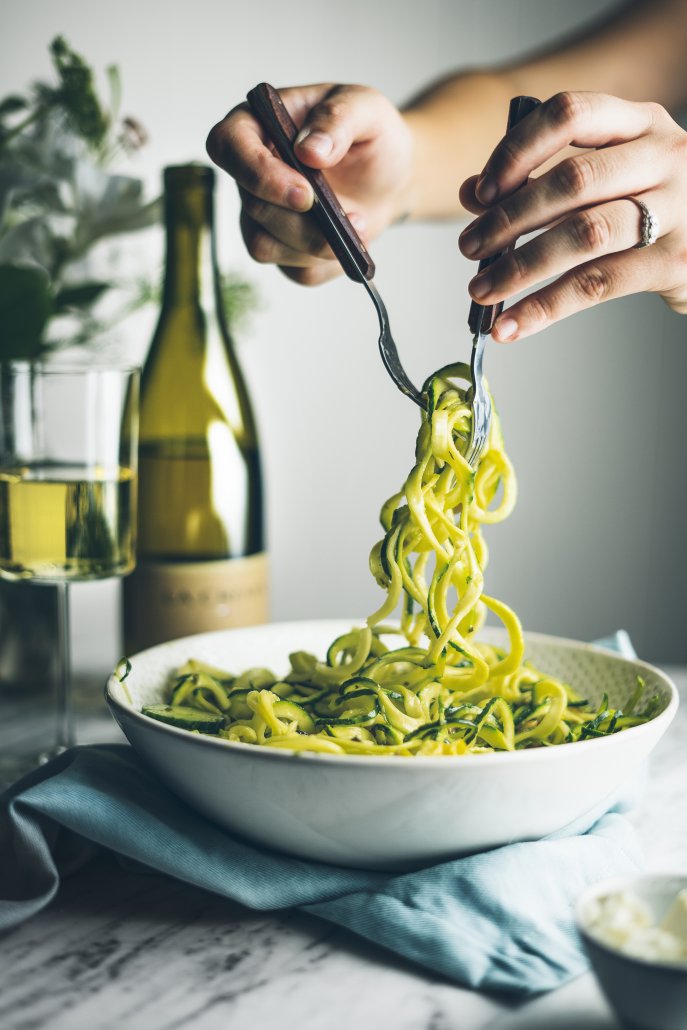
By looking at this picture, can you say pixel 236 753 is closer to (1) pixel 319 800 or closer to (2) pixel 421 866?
(1) pixel 319 800

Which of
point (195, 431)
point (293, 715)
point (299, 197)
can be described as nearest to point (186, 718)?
point (293, 715)

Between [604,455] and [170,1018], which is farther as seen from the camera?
[604,455]

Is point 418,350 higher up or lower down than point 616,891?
higher up

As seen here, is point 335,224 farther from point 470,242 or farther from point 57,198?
point 57,198

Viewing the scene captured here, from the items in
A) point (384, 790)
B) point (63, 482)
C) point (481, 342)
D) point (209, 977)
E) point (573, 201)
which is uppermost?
point (573, 201)

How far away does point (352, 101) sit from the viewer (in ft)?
3.64

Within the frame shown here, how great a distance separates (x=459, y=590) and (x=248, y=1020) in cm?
42

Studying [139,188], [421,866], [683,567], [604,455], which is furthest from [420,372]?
[421,866]

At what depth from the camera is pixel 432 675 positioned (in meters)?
0.89

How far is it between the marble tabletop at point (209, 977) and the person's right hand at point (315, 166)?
2.02ft

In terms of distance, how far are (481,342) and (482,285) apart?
0.05m

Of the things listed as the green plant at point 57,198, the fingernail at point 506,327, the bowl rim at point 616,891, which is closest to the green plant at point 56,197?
the green plant at point 57,198

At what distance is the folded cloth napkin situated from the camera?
0.69 m

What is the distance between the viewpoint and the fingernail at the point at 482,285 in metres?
0.85
